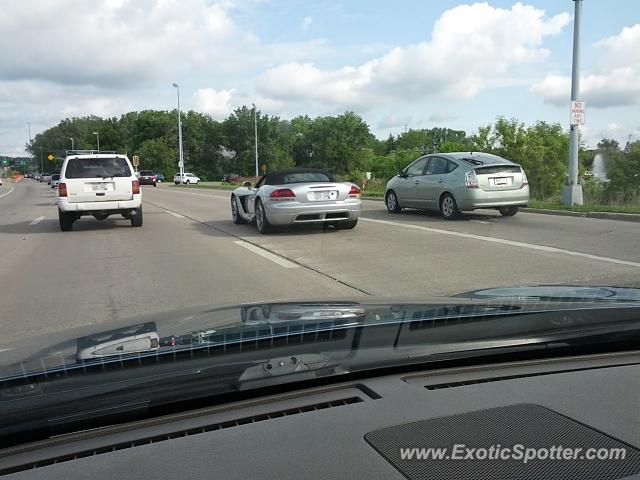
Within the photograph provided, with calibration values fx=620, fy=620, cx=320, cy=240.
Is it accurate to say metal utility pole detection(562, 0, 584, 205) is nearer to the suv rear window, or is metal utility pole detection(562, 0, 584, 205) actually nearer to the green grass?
the green grass

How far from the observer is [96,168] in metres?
15.4

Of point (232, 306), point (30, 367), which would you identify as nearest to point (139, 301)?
point (232, 306)

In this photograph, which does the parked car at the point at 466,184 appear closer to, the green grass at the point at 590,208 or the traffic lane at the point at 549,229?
the traffic lane at the point at 549,229

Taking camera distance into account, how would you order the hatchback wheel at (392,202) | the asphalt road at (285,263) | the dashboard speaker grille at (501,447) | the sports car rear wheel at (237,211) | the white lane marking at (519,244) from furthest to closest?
the hatchback wheel at (392,202)
the sports car rear wheel at (237,211)
the white lane marking at (519,244)
the asphalt road at (285,263)
the dashboard speaker grille at (501,447)

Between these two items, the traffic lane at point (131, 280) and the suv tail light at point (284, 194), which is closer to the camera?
the traffic lane at point (131, 280)

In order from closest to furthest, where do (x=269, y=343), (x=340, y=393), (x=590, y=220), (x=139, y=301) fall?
(x=340, y=393), (x=269, y=343), (x=139, y=301), (x=590, y=220)

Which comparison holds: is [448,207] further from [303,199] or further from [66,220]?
[66,220]

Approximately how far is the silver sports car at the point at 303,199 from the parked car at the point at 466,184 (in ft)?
9.38

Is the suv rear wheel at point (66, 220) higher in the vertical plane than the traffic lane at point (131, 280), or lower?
higher

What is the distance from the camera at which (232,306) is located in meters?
3.86

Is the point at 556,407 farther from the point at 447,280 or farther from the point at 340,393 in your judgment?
the point at 447,280

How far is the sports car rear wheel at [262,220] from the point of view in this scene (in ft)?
43.7

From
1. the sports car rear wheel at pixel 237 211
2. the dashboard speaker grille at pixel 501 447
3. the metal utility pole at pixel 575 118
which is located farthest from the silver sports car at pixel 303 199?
the dashboard speaker grille at pixel 501 447

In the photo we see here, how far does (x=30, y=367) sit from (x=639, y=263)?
840 centimetres
